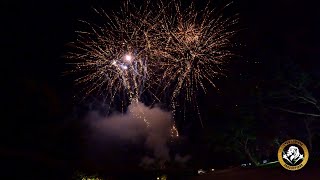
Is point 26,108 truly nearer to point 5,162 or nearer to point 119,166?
point 5,162

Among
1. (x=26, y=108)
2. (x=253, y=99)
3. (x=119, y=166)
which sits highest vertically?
(x=253, y=99)

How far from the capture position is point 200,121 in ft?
76.9

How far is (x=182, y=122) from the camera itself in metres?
24.0

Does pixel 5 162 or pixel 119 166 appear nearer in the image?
pixel 5 162

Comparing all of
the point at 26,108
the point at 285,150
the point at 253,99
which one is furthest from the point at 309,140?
the point at 26,108

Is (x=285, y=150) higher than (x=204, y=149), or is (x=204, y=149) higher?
(x=204, y=149)

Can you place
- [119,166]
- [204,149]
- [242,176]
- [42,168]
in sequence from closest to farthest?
1. [42,168]
2. [242,176]
3. [119,166]
4. [204,149]

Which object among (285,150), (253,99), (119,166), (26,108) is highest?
(253,99)

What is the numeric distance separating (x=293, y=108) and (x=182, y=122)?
5923 millimetres

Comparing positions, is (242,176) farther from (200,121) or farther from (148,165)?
(200,121)

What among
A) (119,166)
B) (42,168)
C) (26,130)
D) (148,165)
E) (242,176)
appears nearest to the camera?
(42,168)

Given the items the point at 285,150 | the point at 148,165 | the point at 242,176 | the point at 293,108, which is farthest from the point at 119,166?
the point at 293,108

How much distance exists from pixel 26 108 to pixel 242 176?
25.5 feet

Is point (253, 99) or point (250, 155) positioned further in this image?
point (250, 155)
